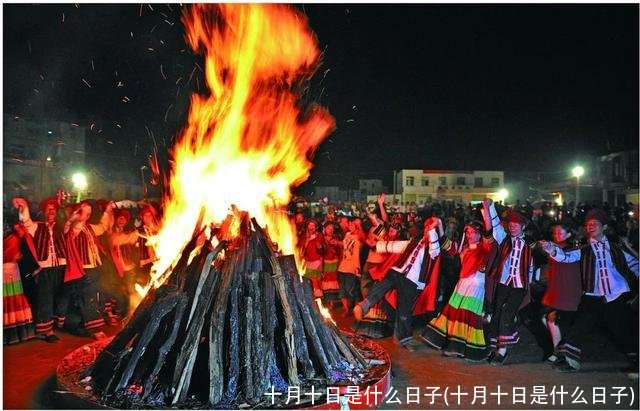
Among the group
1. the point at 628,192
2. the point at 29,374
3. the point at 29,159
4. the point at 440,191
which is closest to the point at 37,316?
the point at 29,374

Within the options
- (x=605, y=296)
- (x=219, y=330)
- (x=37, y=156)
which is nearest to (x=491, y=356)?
(x=605, y=296)

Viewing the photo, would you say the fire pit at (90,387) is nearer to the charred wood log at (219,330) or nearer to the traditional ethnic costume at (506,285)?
the charred wood log at (219,330)

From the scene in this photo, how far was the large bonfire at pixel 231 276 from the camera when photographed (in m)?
5.27

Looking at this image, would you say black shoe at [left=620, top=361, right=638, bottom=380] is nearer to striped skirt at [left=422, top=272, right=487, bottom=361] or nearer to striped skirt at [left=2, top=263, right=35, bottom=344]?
striped skirt at [left=422, top=272, right=487, bottom=361]

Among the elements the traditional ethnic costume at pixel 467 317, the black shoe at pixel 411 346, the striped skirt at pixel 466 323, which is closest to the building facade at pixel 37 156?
the black shoe at pixel 411 346

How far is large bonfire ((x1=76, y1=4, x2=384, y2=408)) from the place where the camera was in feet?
17.3

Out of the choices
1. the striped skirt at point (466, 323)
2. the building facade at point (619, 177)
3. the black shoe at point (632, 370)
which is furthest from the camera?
the building facade at point (619, 177)

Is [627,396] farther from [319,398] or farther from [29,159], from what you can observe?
[29,159]

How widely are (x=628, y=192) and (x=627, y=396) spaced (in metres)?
32.9

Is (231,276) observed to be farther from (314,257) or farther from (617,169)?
(617,169)

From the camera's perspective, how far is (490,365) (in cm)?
695

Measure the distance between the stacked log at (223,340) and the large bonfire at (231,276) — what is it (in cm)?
1

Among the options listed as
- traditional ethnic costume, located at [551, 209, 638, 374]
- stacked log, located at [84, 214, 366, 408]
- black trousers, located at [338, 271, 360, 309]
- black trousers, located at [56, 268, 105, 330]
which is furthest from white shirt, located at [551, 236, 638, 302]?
black trousers, located at [56, 268, 105, 330]

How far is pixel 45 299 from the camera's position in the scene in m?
8.12
